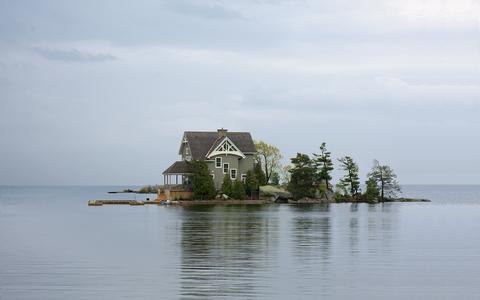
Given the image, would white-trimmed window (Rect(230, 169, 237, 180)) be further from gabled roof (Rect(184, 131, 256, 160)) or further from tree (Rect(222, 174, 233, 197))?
gabled roof (Rect(184, 131, 256, 160))

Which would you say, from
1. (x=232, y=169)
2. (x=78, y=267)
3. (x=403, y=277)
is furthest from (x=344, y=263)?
(x=232, y=169)

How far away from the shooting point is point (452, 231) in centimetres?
4053

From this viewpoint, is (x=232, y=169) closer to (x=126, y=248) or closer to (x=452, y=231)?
(x=452, y=231)

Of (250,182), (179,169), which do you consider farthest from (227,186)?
(179,169)

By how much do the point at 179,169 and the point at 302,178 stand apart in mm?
11546

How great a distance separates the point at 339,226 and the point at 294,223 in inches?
117

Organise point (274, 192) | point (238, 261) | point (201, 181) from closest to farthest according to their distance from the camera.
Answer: point (238, 261)
point (201, 181)
point (274, 192)

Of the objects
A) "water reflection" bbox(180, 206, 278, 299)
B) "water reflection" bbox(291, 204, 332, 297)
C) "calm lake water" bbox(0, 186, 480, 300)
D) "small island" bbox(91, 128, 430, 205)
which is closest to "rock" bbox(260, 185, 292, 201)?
"small island" bbox(91, 128, 430, 205)

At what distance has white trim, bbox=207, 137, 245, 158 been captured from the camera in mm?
73188

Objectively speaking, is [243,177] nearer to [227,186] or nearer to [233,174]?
[233,174]

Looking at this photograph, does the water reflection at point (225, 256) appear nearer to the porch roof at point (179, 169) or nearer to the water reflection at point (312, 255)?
the water reflection at point (312, 255)

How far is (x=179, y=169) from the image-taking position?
72125 millimetres

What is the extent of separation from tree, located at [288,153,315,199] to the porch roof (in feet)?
31.5

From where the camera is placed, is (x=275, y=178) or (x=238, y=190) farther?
(x=275, y=178)
